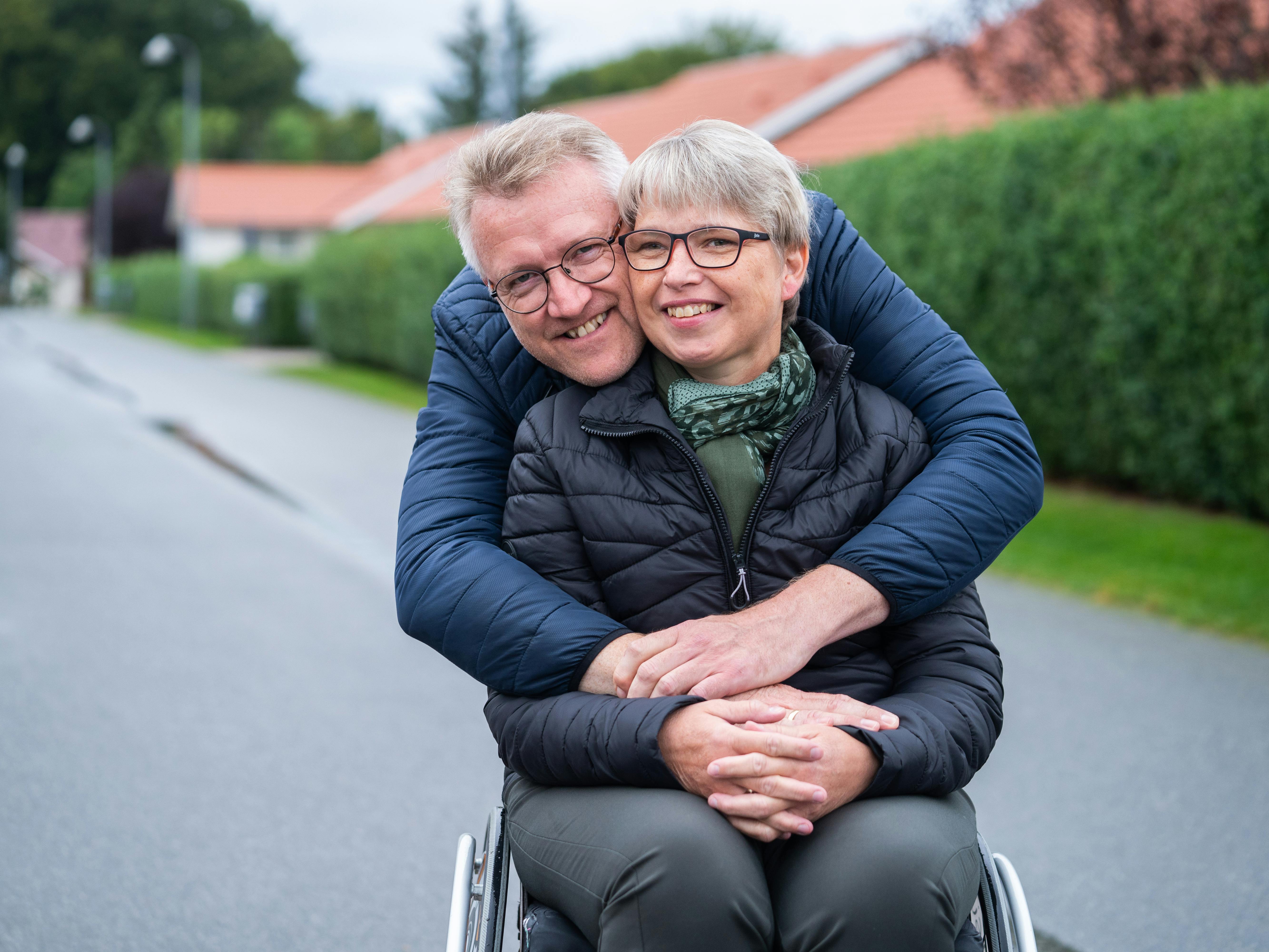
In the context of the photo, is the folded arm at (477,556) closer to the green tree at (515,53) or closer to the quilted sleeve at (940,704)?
the quilted sleeve at (940,704)

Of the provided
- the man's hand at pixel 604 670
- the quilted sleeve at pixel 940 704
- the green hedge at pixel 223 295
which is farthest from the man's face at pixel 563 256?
the green hedge at pixel 223 295

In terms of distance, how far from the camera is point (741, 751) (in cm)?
220

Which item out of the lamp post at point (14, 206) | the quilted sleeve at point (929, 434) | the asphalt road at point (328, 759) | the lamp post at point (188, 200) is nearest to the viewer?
the quilted sleeve at point (929, 434)

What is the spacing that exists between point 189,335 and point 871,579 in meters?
38.0

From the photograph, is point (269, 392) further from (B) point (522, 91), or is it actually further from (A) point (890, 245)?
(B) point (522, 91)

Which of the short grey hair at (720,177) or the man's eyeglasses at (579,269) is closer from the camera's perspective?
the short grey hair at (720,177)

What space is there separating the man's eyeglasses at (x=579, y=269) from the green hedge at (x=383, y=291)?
52.3 feet

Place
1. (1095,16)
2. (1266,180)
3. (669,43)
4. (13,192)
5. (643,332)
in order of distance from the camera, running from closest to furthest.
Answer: (643,332) → (1266,180) → (1095,16) → (669,43) → (13,192)

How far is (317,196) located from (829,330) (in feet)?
220

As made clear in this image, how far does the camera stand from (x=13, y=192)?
82.1 metres

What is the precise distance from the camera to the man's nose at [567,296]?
2.57 meters

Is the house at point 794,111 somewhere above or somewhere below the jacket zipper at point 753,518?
above

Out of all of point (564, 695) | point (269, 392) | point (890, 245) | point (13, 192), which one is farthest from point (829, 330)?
point (13, 192)

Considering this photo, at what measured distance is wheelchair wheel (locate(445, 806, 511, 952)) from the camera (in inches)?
91.4
